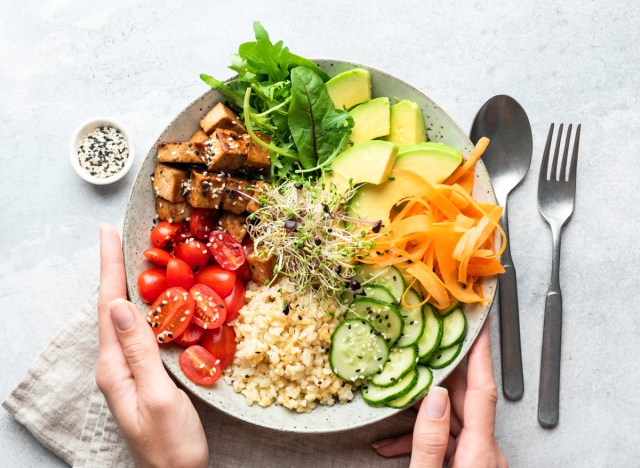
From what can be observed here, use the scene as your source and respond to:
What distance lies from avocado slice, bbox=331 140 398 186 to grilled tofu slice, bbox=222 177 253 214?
0.48 meters

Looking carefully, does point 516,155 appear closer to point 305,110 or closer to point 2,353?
point 305,110

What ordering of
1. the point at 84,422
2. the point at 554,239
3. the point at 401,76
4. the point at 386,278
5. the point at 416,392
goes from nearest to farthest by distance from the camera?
1. the point at 416,392
2. the point at 386,278
3. the point at 84,422
4. the point at 554,239
5. the point at 401,76

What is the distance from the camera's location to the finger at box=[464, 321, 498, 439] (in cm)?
314

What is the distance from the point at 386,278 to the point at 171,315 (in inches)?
43.5

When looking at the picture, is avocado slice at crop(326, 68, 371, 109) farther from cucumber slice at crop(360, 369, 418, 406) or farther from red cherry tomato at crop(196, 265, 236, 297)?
cucumber slice at crop(360, 369, 418, 406)

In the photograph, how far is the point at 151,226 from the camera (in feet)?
10.6

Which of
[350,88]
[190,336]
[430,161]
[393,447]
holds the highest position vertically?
[350,88]

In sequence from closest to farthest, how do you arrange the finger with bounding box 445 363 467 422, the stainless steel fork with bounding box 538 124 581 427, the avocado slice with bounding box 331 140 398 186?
the avocado slice with bounding box 331 140 398 186 < the finger with bounding box 445 363 467 422 < the stainless steel fork with bounding box 538 124 581 427

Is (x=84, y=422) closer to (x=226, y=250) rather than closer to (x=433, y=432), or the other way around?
(x=226, y=250)

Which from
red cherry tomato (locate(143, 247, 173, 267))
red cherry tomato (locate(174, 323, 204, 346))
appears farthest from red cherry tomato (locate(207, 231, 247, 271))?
red cherry tomato (locate(174, 323, 204, 346))

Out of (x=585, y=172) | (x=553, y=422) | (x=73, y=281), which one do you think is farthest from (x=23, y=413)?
(x=585, y=172)

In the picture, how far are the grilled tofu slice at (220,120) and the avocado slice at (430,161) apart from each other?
2.84ft

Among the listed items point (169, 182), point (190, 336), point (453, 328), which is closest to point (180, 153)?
point (169, 182)

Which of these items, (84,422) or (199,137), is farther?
(84,422)
